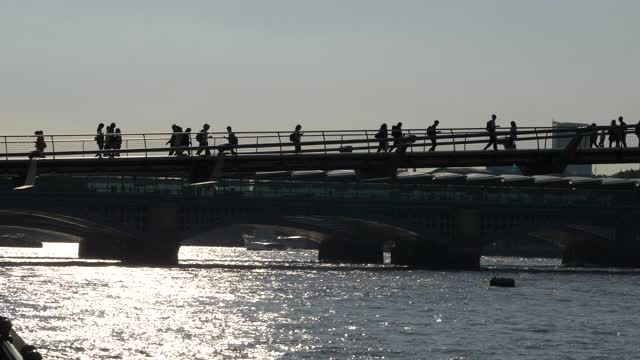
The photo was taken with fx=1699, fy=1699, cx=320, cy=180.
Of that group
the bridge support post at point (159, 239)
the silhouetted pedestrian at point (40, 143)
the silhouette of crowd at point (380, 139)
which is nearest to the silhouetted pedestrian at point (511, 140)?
the silhouette of crowd at point (380, 139)

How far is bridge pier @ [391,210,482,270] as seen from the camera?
178125 mm

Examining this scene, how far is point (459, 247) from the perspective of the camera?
7008 inches

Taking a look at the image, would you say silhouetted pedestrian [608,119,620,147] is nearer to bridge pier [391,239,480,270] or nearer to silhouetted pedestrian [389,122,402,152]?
silhouetted pedestrian [389,122,402,152]

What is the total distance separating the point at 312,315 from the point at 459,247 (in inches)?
3374

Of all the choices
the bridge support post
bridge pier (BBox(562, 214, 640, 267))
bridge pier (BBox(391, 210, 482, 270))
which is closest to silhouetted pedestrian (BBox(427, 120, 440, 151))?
the bridge support post

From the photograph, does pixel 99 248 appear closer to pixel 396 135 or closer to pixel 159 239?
pixel 159 239

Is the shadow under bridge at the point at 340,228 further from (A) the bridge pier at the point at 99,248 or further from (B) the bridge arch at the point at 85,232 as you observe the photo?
(A) the bridge pier at the point at 99,248

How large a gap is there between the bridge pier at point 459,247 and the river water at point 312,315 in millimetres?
28268

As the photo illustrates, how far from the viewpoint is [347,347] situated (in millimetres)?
73938

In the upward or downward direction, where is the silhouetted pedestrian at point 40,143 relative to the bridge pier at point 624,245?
upward

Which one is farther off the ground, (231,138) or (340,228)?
(231,138)

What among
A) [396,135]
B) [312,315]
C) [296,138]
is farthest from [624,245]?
[296,138]

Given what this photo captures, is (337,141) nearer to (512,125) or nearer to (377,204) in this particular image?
(512,125)

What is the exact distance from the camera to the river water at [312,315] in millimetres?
73688
